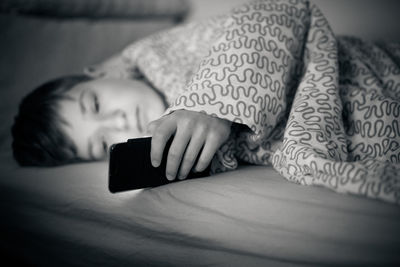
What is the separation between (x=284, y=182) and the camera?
0.52 meters

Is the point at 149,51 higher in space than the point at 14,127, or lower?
higher

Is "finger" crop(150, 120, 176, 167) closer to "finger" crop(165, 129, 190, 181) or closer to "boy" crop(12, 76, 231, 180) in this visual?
"finger" crop(165, 129, 190, 181)

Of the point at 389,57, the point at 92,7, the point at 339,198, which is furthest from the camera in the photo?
the point at 92,7

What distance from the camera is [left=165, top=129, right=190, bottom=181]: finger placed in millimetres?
516

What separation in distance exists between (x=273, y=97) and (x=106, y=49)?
2.77ft

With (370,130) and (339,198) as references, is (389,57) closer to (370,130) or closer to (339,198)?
(370,130)

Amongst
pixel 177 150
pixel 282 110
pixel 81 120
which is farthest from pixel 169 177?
pixel 81 120

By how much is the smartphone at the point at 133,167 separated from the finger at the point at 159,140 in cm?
1

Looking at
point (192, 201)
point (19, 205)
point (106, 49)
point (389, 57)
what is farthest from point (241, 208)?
point (106, 49)

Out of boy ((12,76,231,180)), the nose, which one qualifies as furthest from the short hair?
the nose

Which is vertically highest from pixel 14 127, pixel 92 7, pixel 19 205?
pixel 92 7

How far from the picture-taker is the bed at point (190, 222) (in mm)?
401

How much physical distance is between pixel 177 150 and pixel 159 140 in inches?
1.4

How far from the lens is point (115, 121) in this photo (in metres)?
0.78
